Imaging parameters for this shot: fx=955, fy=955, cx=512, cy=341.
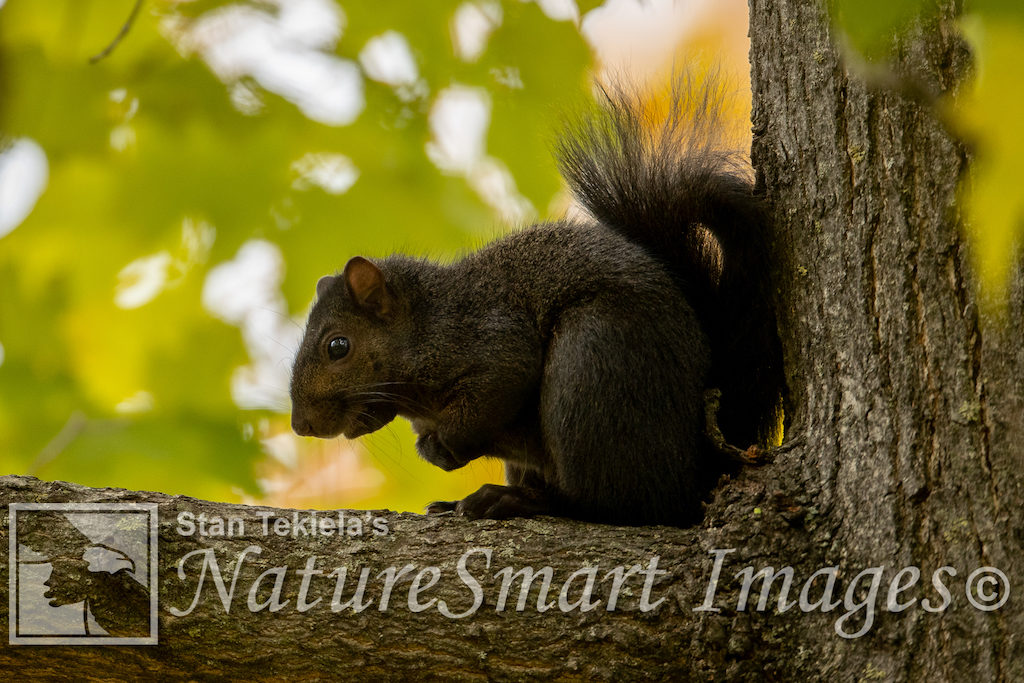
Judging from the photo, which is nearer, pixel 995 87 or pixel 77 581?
A: pixel 995 87

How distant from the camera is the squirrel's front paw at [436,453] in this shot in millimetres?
2898

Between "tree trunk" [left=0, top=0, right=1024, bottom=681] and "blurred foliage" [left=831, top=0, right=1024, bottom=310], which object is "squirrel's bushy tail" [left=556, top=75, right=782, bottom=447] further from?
"blurred foliage" [left=831, top=0, right=1024, bottom=310]

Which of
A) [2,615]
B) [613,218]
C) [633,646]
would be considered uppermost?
[613,218]

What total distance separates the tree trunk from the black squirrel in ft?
0.83

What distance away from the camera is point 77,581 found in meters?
1.98

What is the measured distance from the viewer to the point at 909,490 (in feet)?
6.12

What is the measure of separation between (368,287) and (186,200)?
100cm

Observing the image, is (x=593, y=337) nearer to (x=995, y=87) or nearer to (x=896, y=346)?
(x=896, y=346)

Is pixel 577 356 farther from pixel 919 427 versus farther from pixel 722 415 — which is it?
pixel 919 427

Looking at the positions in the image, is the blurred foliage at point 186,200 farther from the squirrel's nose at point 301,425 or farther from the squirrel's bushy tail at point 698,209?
the squirrel's bushy tail at point 698,209

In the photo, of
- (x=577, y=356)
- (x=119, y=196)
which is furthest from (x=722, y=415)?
(x=119, y=196)

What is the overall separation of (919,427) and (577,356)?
88 cm

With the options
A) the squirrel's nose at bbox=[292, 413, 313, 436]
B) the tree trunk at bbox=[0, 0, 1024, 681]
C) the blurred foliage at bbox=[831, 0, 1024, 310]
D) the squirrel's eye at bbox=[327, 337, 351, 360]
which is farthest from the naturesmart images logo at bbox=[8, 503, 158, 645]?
the blurred foliage at bbox=[831, 0, 1024, 310]

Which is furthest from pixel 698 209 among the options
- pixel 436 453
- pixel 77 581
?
pixel 77 581
